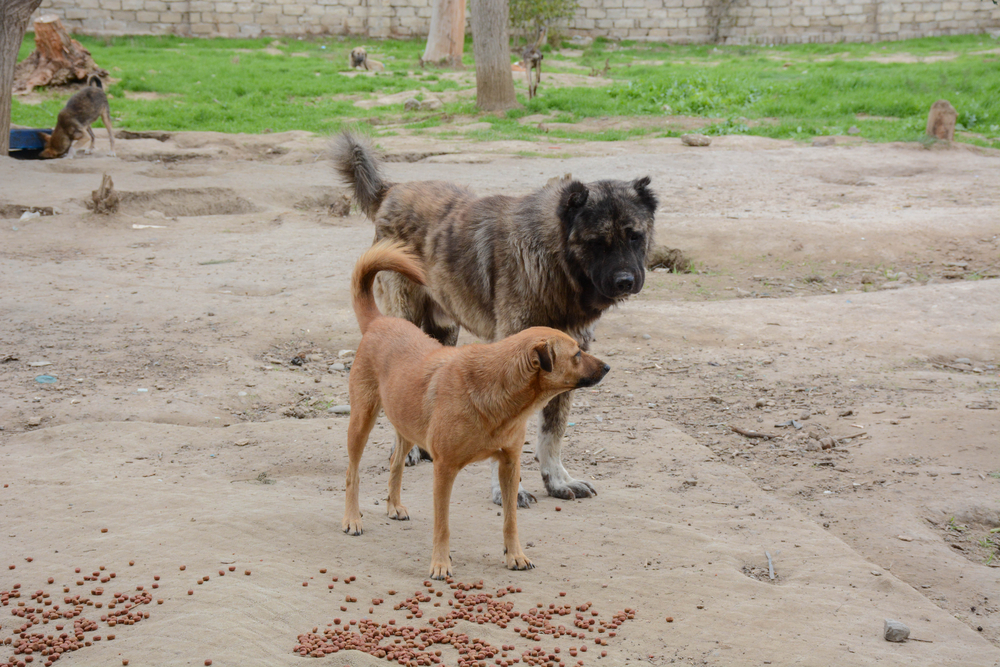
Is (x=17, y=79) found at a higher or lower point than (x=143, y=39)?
lower

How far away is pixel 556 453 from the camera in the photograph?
493 cm

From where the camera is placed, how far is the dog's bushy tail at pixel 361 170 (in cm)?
585

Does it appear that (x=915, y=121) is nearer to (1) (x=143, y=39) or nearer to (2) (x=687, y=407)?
(2) (x=687, y=407)

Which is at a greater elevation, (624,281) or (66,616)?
(624,281)

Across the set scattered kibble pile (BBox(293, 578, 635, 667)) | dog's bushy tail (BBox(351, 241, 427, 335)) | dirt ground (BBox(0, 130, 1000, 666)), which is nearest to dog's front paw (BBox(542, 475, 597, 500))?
dirt ground (BBox(0, 130, 1000, 666))

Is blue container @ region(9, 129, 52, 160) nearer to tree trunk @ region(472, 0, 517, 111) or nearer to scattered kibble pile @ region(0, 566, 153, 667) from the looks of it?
tree trunk @ region(472, 0, 517, 111)

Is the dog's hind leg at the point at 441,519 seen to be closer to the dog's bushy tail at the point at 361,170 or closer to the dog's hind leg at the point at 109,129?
the dog's bushy tail at the point at 361,170

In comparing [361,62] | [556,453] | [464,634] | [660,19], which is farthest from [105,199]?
[660,19]

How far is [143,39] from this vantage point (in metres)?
24.9

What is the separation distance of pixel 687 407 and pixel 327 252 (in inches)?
193

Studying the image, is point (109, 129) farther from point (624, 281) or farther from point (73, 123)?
point (624, 281)

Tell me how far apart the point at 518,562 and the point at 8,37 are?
12946 mm

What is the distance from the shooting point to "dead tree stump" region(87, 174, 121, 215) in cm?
1053

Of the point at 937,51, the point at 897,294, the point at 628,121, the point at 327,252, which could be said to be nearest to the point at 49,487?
the point at 327,252
